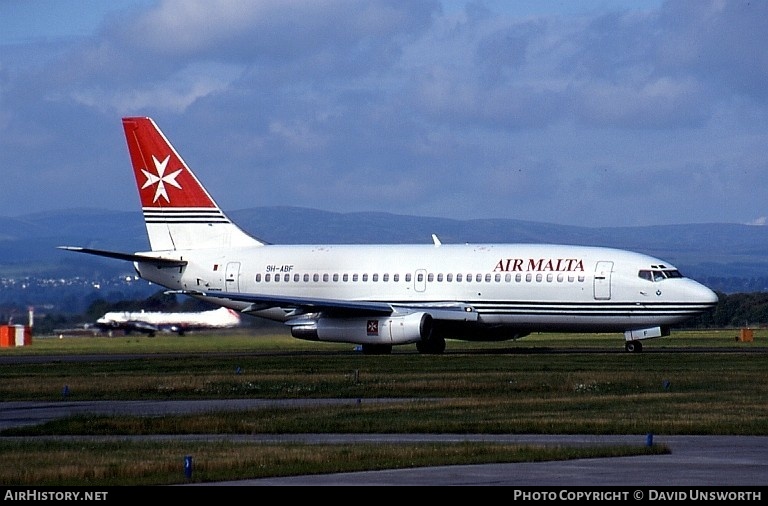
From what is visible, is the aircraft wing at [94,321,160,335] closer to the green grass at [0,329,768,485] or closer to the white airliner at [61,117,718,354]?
the white airliner at [61,117,718,354]

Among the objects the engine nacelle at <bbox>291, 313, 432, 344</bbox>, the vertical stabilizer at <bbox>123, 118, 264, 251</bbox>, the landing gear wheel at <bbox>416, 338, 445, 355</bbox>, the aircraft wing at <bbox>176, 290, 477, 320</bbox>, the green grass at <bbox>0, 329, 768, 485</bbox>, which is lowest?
the green grass at <bbox>0, 329, 768, 485</bbox>

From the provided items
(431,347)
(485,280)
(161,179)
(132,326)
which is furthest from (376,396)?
(132,326)

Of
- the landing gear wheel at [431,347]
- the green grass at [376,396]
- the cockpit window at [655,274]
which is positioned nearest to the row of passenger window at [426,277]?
the cockpit window at [655,274]

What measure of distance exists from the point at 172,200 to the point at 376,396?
101 ft

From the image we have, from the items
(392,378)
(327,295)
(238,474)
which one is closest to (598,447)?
(238,474)

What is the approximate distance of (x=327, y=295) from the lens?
6291 cm

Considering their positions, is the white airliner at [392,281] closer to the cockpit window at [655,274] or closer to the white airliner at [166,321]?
the cockpit window at [655,274]

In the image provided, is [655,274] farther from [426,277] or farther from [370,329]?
[370,329]

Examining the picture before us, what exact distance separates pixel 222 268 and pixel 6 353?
1045 centimetres

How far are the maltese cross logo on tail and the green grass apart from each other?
6.84 m

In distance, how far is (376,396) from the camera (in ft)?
123

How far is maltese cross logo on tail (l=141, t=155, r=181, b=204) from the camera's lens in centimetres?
6619

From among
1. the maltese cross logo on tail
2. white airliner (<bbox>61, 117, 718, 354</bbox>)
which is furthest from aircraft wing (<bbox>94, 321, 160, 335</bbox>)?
white airliner (<bbox>61, 117, 718, 354</bbox>)
